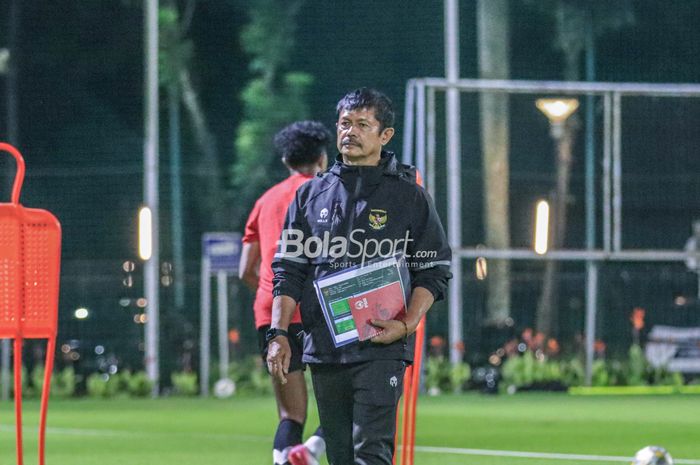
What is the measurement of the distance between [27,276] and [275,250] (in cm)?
116

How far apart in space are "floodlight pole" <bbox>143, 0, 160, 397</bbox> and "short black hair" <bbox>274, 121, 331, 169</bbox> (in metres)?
12.7

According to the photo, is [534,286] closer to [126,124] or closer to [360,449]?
[126,124]

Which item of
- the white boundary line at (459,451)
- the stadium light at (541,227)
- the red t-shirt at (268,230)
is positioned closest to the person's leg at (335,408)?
the red t-shirt at (268,230)

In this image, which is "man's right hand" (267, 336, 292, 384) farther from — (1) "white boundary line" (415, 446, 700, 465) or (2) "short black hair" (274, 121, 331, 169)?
(1) "white boundary line" (415, 446, 700, 465)

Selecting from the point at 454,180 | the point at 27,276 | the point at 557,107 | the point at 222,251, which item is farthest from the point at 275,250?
the point at 557,107

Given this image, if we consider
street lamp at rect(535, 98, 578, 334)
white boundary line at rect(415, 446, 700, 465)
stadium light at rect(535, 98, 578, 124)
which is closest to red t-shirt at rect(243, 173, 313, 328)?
white boundary line at rect(415, 446, 700, 465)

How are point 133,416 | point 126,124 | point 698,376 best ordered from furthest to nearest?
point 126,124 → point 698,376 → point 133,416

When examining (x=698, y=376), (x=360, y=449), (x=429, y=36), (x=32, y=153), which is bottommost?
(x=698, y=376)

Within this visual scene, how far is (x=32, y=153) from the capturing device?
21281 mm

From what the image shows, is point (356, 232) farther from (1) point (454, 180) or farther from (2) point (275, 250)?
(1) point (454, 180)

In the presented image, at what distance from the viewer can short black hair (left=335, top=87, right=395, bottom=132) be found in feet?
18.8

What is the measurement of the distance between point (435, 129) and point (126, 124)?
400 cm

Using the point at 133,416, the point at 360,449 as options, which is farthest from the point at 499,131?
the point at 360,449

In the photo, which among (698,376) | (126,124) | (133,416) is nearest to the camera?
(133,416)
